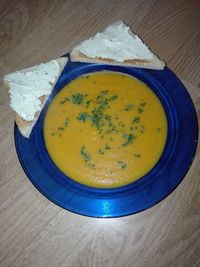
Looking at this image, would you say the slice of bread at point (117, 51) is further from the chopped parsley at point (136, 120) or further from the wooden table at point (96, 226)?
the chopped parsley at point (136, 120)

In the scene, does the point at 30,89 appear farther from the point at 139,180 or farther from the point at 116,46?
the point at 139,180

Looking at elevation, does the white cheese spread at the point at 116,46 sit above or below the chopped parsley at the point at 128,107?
above

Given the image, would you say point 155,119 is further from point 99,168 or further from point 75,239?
point 75,239

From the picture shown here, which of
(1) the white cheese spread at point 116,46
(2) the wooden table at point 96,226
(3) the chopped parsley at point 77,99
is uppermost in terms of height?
(1) the white cheese spread at point 116,46

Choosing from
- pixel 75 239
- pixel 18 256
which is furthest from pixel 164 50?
pixel 18 256

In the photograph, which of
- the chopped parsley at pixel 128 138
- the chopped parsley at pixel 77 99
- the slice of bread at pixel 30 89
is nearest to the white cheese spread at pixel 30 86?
the slice of bread at pixel 30 89

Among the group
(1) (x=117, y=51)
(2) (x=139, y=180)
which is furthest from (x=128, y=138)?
(1) (x=117, y=51)

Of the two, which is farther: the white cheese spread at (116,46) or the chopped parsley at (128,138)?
the white cheese spread at (116,46)

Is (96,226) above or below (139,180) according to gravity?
below
